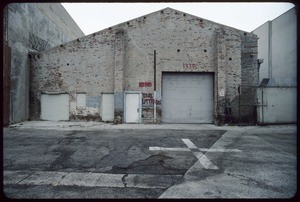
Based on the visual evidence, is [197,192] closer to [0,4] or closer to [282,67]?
[0,4]

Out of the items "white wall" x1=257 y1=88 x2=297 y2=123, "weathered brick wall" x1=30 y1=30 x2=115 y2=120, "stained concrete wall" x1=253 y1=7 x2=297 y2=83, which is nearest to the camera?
"white wall" x1=257 y1=88 x2=297 y2=123

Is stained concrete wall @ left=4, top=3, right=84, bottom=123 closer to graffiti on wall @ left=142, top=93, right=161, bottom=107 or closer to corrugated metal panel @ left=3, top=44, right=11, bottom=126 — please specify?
corrugated metal panel @ left=3, top=44, right=11, bottom=126

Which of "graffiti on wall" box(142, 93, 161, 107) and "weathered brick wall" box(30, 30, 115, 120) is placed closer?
"graffiti on wall" box(142, 93, 161, 107)

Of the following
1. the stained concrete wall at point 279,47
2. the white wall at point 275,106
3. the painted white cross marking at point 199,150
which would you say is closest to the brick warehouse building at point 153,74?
the white wall at point 275,106

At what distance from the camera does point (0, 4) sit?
2043 mm

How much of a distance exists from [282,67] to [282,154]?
15967mm

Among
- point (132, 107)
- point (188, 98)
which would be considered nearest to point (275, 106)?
point (188, 98)

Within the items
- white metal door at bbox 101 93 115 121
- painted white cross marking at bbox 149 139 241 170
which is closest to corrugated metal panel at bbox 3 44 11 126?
white metal door at bbox 101 93 115 121

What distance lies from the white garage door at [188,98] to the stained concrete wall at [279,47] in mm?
7307

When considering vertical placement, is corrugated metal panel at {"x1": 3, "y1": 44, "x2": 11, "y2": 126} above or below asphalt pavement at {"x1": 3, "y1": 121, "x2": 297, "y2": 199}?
above

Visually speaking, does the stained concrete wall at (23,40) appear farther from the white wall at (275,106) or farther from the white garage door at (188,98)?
the white wall at (275,106)

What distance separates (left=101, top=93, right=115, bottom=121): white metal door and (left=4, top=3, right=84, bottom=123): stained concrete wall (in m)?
5.29

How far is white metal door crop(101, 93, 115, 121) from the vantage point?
16578mm

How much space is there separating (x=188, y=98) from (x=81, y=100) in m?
7.51
